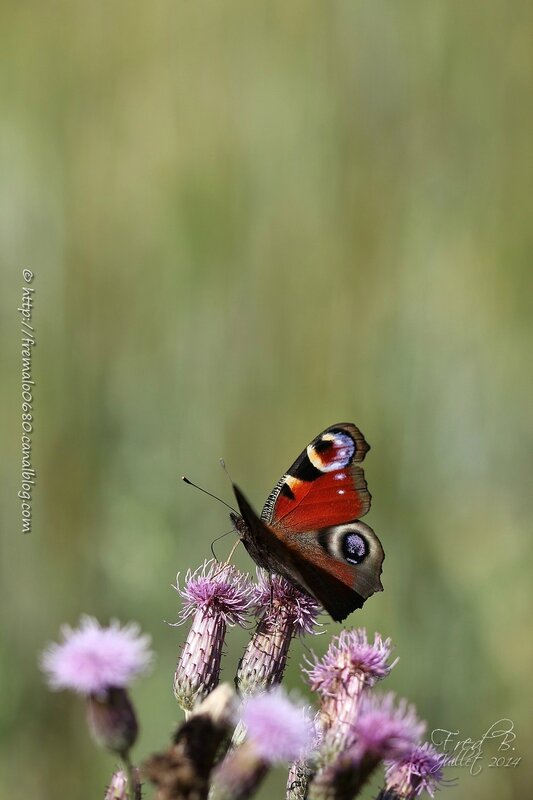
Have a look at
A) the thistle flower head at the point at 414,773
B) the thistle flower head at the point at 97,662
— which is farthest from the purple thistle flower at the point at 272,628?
the thistle flower head at the point at 97,662

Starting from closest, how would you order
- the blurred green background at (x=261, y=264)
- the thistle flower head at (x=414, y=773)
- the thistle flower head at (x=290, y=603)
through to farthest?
the thistle flower head at (x=414, y=773) < the thistle flower head at (x=290, y=603) < the blurred green background at (x=261, y=264)

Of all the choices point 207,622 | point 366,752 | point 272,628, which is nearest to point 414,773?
point 366,752

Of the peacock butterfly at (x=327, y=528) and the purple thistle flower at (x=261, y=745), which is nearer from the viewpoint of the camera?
the purple thistle flower at (x=261, y=745)

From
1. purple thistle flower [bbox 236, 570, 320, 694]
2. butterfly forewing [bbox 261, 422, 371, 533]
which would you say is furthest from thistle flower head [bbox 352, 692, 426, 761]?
butterfly forewing [bbox 261, 422, 371, 533]

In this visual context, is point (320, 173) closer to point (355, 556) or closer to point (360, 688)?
point (355, 556)

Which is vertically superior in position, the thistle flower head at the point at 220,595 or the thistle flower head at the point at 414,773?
the thistle flower head at the point at 220,595

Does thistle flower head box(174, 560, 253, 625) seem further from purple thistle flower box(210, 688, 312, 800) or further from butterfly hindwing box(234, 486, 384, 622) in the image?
purple thistle flower box(210, 688, 312, 800)

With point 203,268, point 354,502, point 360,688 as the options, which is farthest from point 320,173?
point 360,688

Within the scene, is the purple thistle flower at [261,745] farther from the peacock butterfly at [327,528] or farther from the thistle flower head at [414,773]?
the peacock butterfly at [327,528]

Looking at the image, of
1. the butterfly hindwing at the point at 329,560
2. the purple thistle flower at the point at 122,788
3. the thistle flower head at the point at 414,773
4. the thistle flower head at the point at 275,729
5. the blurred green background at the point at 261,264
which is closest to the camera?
the thistle flower head at the point at 275,729
